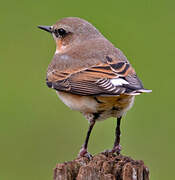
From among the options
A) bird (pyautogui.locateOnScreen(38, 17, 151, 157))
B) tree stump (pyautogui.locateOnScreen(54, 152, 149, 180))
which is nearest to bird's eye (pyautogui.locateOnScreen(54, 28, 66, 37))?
bird (pyautogui.locateOnScreen(38, 17, 151, 157))

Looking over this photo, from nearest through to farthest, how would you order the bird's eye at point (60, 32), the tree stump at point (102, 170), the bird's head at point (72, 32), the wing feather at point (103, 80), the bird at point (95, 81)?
the tree stump at point (102, 170) < the wing feather at point (103, 80) < the bird at point (95, 81) < the bird's head at point (72, 32) < the bird's eye at point (60, 32)

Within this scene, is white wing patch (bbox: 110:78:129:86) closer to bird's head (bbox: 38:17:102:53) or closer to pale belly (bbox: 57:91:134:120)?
pale belly (bbox: 57:91:134:120)

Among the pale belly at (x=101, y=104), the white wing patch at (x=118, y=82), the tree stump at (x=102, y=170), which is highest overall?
the white wing patch at (x=118, y=82)

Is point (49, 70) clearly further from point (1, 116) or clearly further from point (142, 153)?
point (1, 116)

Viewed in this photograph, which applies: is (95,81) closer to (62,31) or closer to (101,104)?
(101,104)

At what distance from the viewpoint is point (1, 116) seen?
606 inches

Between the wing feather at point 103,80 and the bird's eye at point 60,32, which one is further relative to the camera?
the bird's eye at point 60,32

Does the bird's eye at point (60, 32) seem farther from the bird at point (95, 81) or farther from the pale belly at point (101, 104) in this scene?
the pale belly at point (101, 104)

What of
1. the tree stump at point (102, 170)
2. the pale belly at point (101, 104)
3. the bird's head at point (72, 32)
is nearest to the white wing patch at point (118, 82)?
the pale belly at point (101, 104)

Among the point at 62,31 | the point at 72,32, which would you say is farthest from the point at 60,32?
the point at 72,32

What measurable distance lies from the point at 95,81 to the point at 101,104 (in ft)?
1.15

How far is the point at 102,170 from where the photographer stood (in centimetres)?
822

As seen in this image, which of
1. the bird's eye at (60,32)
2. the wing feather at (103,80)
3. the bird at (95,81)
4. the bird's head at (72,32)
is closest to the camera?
the wing feather at (103,80)

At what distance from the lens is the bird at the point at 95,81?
998 centimetres
